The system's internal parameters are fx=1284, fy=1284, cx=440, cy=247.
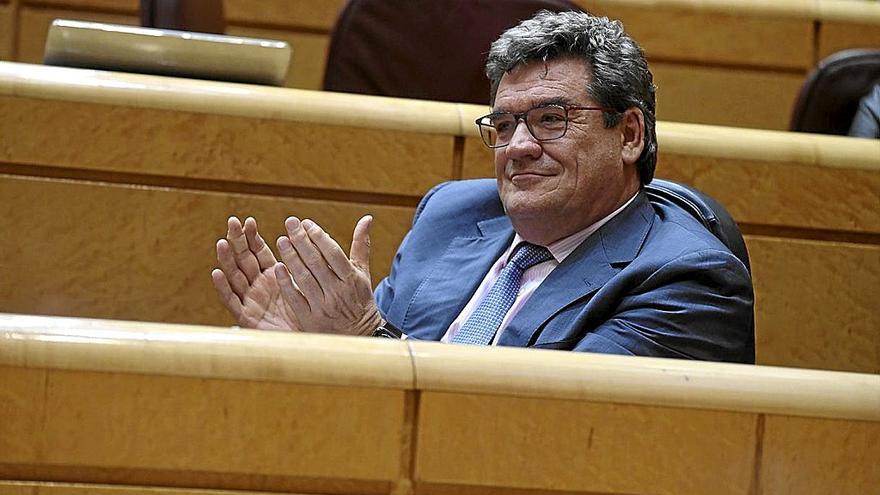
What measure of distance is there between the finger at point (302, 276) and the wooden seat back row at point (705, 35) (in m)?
0.62

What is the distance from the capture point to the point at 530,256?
0.78 metres

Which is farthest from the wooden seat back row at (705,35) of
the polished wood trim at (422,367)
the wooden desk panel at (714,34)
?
the polished wood trim at (422,367)

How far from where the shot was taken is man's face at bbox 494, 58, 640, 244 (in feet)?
2.50

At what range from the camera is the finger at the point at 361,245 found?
0.74 metres

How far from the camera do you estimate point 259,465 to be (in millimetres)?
467

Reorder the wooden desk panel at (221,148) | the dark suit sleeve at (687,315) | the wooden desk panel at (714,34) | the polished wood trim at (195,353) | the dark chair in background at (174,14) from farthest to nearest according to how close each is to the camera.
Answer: the wooden desk panel at (714,34), the dark chair in background at (174,14), the wooden desk panel at (221,148), the dark suit sleeve at (687,315), the polished wood trim at (195,353)

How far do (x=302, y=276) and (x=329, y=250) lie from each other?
24 mm

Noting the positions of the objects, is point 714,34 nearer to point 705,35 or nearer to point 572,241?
point 705,35

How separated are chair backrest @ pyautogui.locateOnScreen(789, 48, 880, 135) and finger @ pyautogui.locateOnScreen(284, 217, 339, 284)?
518mm

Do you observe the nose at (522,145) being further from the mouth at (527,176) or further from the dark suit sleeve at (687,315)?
the dark suit sleeve at (687,315)

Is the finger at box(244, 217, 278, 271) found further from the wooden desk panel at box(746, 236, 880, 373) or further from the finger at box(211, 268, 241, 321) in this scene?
the wooden desk panel at box(746, 236, 880, 373)

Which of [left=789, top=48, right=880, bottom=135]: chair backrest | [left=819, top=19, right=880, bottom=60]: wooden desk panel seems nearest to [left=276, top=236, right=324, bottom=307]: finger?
[left=789, top=48, right=880, bottom=135]: chair backrest

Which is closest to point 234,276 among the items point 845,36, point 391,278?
point 391,278

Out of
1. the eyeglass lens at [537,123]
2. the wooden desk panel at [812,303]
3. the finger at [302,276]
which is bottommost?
the wooden desk panel at [812,303]
